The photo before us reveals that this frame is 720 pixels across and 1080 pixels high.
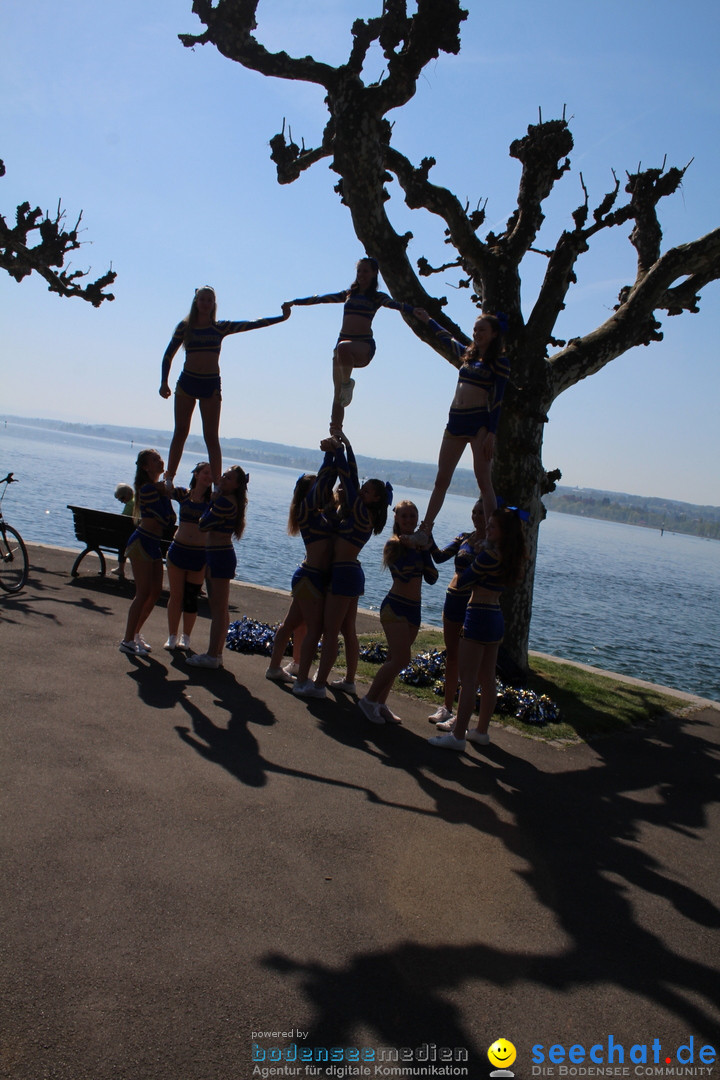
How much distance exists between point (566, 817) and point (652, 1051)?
106 inches

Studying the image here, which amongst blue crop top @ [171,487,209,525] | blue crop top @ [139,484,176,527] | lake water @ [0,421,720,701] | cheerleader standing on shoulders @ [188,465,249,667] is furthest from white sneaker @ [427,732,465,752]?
lake water @ [0,421,720,701]

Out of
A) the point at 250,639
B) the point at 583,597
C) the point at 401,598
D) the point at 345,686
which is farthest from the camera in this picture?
the point at 583,597

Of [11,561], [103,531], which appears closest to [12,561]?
[11,561]

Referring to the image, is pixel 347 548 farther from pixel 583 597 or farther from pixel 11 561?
pixel 583 597

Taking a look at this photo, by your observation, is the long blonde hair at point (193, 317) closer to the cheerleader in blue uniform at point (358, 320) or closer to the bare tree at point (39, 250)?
the cheerleader in blue uniform at point (358, 320)

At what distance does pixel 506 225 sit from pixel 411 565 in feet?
22.1

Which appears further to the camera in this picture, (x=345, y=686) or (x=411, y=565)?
(x=345, y=686)

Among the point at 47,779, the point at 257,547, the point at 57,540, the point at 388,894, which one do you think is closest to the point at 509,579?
the point at 388,894

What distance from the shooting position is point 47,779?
518 cm

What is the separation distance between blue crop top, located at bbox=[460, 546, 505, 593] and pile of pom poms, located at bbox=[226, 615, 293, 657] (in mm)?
3798

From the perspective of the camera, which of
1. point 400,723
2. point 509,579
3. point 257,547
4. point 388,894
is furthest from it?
point 257,547

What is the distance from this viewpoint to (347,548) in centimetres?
821

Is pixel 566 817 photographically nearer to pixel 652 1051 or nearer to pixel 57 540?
pixel 652 1051

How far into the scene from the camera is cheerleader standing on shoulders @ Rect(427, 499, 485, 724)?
756 cm
